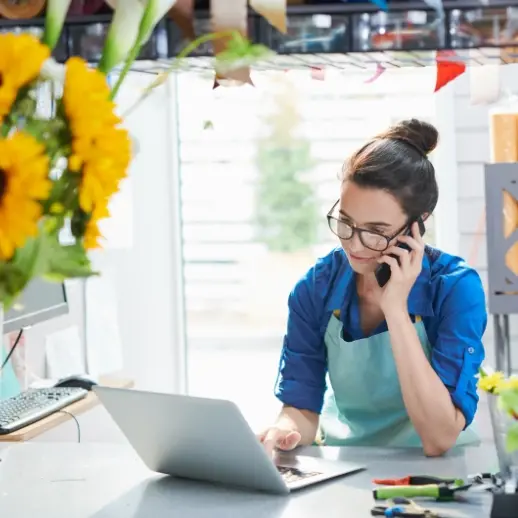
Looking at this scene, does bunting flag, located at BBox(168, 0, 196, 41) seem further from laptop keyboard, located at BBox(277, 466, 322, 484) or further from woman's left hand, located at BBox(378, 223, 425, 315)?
woman's left hand, located at BBox(378, 223, 425, 315)

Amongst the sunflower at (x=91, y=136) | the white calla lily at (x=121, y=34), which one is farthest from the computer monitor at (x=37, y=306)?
the sunflower at (x=91, y=136)

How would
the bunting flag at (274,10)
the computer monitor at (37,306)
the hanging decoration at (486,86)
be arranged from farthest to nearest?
the hanging decoration at (486,86) < the computer monitor at (37,306) < the bunting flag at (274,10)

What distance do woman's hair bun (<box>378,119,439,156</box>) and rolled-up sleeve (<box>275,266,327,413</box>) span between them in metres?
0.35

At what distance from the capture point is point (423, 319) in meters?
2.30

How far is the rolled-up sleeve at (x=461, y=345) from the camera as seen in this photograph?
2.15 m

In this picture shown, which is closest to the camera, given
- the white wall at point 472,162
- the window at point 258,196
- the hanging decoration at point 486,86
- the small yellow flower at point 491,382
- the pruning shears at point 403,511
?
the small yellow flower at point 491,382

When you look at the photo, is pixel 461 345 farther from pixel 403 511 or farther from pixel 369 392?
pixel 403 511

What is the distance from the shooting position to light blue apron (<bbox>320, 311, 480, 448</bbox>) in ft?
7.59

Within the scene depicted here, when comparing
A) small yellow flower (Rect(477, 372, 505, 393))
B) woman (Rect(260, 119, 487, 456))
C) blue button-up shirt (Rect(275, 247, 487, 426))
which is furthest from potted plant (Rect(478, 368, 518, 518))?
blue button-up shirt (Rect(275, 247, 487, 426))

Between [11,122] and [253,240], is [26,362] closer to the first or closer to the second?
[253,240]

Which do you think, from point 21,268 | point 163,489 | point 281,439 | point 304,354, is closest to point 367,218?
point 304,354

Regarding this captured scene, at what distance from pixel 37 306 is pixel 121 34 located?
1.92m

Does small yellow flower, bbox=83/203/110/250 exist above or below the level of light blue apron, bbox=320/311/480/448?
above

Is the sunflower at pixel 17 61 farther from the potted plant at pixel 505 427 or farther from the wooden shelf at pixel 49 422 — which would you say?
the wooden shelf at pixel 49 422
